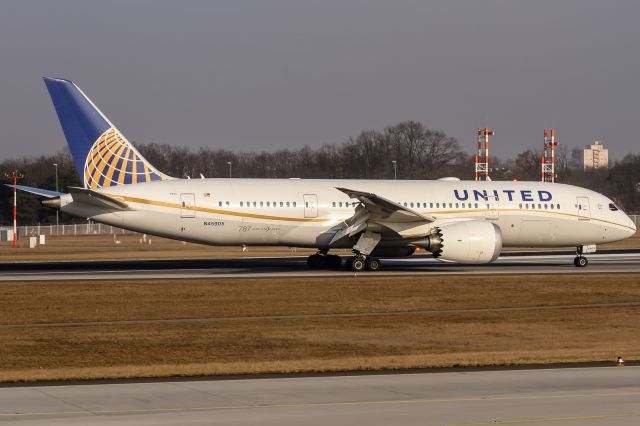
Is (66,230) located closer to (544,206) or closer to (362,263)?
(362,263)

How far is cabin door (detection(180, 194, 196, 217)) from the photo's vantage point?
38.2 meters

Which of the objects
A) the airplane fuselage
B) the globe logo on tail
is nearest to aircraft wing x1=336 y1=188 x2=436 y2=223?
the airplane fuselage

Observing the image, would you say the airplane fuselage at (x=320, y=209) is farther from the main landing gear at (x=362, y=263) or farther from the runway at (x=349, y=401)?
the runway at (x=349, y=401)

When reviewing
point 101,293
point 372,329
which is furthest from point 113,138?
point 372,329

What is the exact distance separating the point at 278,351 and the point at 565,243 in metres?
24.9

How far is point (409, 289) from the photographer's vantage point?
32.8 m

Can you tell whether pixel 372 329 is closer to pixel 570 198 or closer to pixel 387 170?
pixel 570 198

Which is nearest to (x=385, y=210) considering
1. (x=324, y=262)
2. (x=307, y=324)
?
(x=324, y=262)

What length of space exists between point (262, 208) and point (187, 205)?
114 inches

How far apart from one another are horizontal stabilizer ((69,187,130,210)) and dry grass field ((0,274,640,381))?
15.8 feet

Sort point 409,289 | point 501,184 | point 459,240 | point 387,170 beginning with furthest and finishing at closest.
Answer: point 387,170, point 501,184, point 459,240, point 409,289

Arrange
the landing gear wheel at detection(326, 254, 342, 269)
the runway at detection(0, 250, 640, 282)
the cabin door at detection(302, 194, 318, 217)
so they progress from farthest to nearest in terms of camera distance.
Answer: the landing gear wheel at detection(326, 254, 342, 269) → the cabin door at detection(302, 194, 318, 217) → the runway at detection(0, 250, 640, 282)

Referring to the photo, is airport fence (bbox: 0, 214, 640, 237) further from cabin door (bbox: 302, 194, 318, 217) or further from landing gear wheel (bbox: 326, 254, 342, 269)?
cabin door (bbox: 302, 194, 318, 217)

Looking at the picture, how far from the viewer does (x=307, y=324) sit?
2589 centimetres
